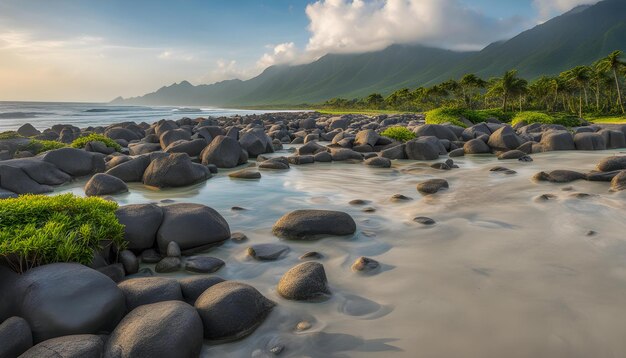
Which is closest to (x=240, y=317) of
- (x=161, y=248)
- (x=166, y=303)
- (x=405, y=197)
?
(x=166, y=303)

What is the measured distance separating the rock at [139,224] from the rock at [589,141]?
15.3m

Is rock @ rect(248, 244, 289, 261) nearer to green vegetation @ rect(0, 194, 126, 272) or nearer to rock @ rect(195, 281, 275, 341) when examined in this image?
rock @ rect(195, 281, 275, 341)

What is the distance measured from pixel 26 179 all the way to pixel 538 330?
999cm

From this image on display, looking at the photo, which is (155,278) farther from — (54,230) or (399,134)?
(399,134)

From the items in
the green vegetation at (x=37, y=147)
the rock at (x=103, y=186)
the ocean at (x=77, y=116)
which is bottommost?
the rock at (x=103, y=186)

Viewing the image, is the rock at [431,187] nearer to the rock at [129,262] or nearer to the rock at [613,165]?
the rock at [613,165]

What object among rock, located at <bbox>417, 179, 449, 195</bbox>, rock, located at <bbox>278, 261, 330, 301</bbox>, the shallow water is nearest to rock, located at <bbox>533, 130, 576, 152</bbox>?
the shallow water

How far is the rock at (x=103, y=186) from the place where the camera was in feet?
27.7

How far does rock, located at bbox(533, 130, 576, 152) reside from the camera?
14.6m

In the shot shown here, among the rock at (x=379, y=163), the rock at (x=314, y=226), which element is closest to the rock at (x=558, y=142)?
the rock at (x=379, y=163)

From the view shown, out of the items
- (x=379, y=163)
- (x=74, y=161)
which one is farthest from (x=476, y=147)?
(x=74, y=161)

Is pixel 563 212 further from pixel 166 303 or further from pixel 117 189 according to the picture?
pixel 117 189

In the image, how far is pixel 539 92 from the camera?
249 ft

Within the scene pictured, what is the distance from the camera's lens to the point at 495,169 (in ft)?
34.1
